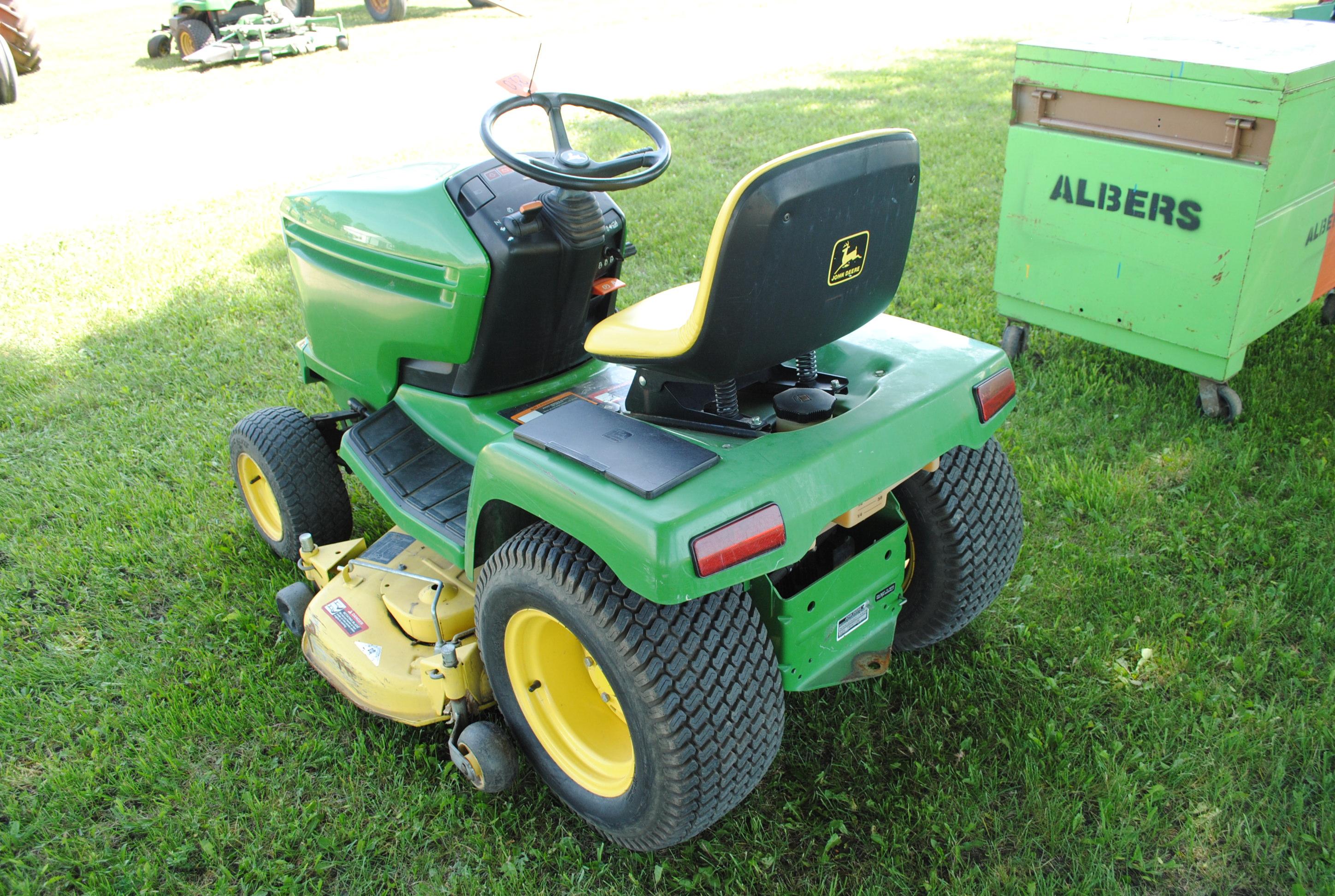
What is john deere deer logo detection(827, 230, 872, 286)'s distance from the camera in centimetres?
185

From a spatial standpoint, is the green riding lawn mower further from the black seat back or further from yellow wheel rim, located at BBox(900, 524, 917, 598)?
yellow wheel rim, located at BBox(900, 524, 917, 598)

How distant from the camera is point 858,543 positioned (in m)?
2.25

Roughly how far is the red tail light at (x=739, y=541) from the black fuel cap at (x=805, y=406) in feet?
1.14

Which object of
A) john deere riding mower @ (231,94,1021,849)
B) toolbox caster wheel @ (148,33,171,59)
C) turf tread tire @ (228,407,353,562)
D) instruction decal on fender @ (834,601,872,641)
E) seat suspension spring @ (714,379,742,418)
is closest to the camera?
john deere riding mower @ (231,94,1021,849)

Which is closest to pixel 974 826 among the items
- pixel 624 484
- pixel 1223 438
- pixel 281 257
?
pixel 624 484

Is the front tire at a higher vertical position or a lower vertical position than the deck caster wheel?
higher

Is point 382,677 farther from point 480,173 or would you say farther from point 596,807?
point 480,173

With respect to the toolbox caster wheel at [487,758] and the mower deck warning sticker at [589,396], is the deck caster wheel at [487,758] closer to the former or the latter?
the toolbox caster wheel at [487,758]

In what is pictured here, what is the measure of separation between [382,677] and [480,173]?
1.28 m

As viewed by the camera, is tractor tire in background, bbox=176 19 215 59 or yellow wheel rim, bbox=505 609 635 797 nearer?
yellow wheel rim, bbox=505 609 635 797

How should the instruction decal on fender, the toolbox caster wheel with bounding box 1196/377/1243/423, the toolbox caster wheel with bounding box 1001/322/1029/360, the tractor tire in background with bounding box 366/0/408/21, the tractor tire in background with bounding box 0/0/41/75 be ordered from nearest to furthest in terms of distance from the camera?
1. the instruction decal on fender
2. the toolbox caster wheel with bounding box 1196/377/1243/423
3. the toolbox caster wheel with bounding box 1001/322/1029/360
4. the tractor tire in background with bounding box 0/0/41/75
5. the tractor tire in background with bounding box 366/0/408/21

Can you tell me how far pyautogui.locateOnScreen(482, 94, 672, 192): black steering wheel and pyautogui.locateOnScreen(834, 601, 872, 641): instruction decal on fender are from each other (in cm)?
105

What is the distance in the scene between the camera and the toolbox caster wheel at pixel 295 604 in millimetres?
2697

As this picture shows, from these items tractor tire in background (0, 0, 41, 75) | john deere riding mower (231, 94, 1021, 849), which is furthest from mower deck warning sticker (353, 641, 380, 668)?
tractor tire in background (0, 0, 41, 75)
